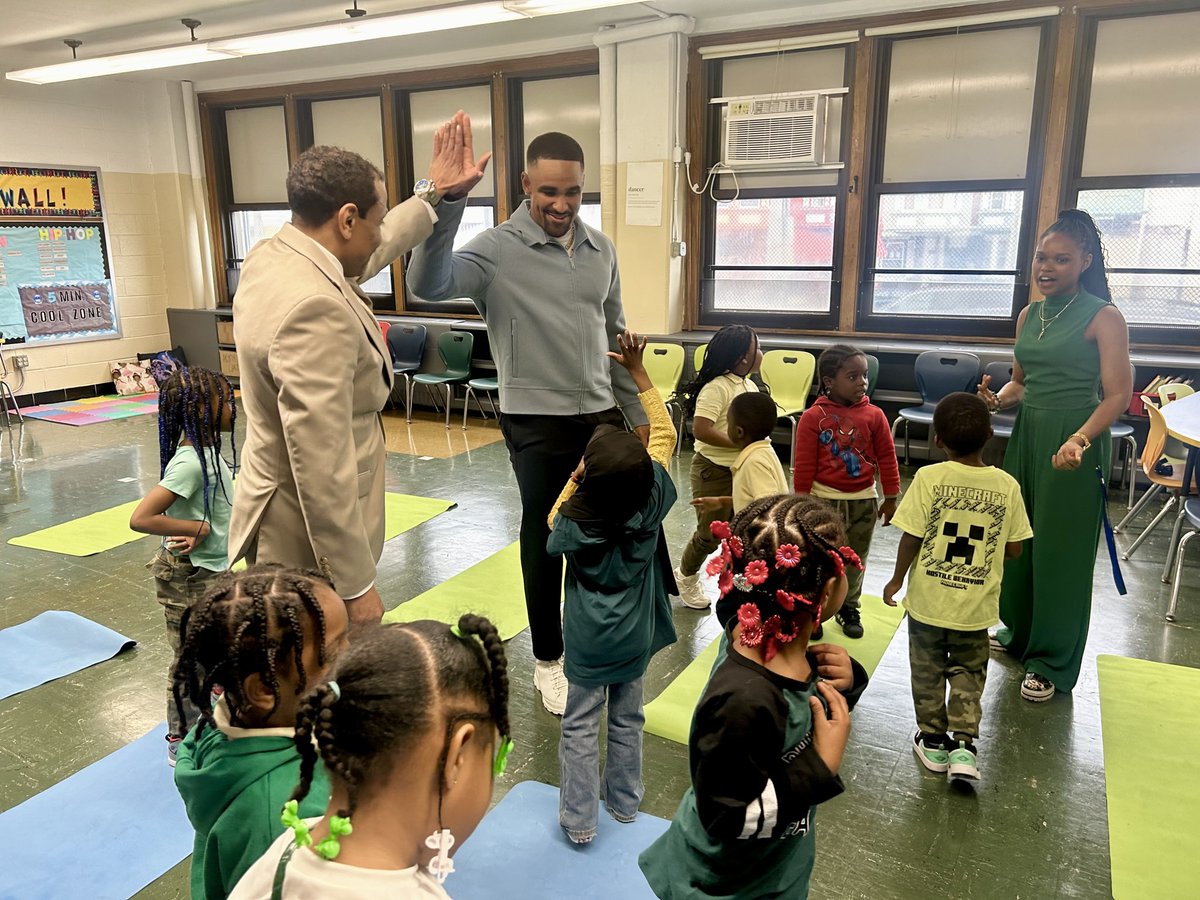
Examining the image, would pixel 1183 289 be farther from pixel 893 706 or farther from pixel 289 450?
pixel 289 450

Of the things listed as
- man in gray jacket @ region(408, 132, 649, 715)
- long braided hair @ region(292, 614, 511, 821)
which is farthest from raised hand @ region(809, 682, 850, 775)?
man in gray jacket @ region(408, 132, 649, 715)

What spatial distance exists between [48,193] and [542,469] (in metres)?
8.30

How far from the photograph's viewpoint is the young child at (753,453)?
2.84 meters

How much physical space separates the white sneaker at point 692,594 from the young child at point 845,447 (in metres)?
0.74

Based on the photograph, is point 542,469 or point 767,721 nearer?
point 767,721

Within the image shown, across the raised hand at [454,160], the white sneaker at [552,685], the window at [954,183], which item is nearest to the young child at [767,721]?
the raised hand at [454,160]

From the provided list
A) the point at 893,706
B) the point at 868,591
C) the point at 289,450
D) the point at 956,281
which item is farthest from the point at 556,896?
the point at 956,281

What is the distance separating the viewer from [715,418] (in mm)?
3289

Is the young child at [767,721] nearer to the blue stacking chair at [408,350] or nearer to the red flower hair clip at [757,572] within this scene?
the red flower hair clip at [757,572]

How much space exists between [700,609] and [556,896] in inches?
69.6

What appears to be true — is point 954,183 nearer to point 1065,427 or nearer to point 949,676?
point 1065,427

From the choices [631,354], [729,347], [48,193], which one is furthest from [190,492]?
[48,193]

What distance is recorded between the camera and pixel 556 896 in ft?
6.45

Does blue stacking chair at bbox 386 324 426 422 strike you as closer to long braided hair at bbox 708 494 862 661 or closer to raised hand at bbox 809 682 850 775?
long braided hair at bbox 708 494 862 661
